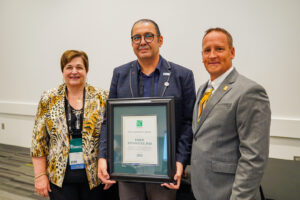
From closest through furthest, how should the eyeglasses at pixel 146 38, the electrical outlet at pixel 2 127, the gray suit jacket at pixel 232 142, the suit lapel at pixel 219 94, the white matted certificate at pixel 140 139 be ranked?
1. the gray suit jacket at pixel 232 142
2. the suit lapel at pixel 219 94
3. the white matted certificate at pixel 140 139
4. the eyeglasses at pixel 146 38
5. the electrical outlet at pixel 2 127

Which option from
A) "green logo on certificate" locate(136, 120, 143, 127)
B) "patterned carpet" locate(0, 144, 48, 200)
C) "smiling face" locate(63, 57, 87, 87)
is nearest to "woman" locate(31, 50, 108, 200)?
"smiling face" locate(63, 57, 87, 87)

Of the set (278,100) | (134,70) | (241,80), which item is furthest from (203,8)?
(241,80)

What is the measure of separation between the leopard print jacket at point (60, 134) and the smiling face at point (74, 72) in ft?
0.32

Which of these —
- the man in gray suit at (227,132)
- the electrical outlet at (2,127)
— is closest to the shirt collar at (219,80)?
the man in gray suit at (227,132)

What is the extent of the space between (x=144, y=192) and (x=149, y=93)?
0.58 meters

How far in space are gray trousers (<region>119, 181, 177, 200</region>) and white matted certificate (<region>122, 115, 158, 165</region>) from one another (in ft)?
0.64

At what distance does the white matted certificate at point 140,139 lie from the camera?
1.08m

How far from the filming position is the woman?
1.36 m

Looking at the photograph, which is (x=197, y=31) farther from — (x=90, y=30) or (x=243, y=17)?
(x=90, y=30)

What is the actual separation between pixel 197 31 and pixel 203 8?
0.86ft

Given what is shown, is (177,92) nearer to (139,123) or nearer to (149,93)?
(149,93)

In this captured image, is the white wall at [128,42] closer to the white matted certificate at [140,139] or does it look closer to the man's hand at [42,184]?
the white matted certificate at [140,139]

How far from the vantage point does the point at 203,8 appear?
8.04ft

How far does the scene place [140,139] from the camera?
3.59 ft
